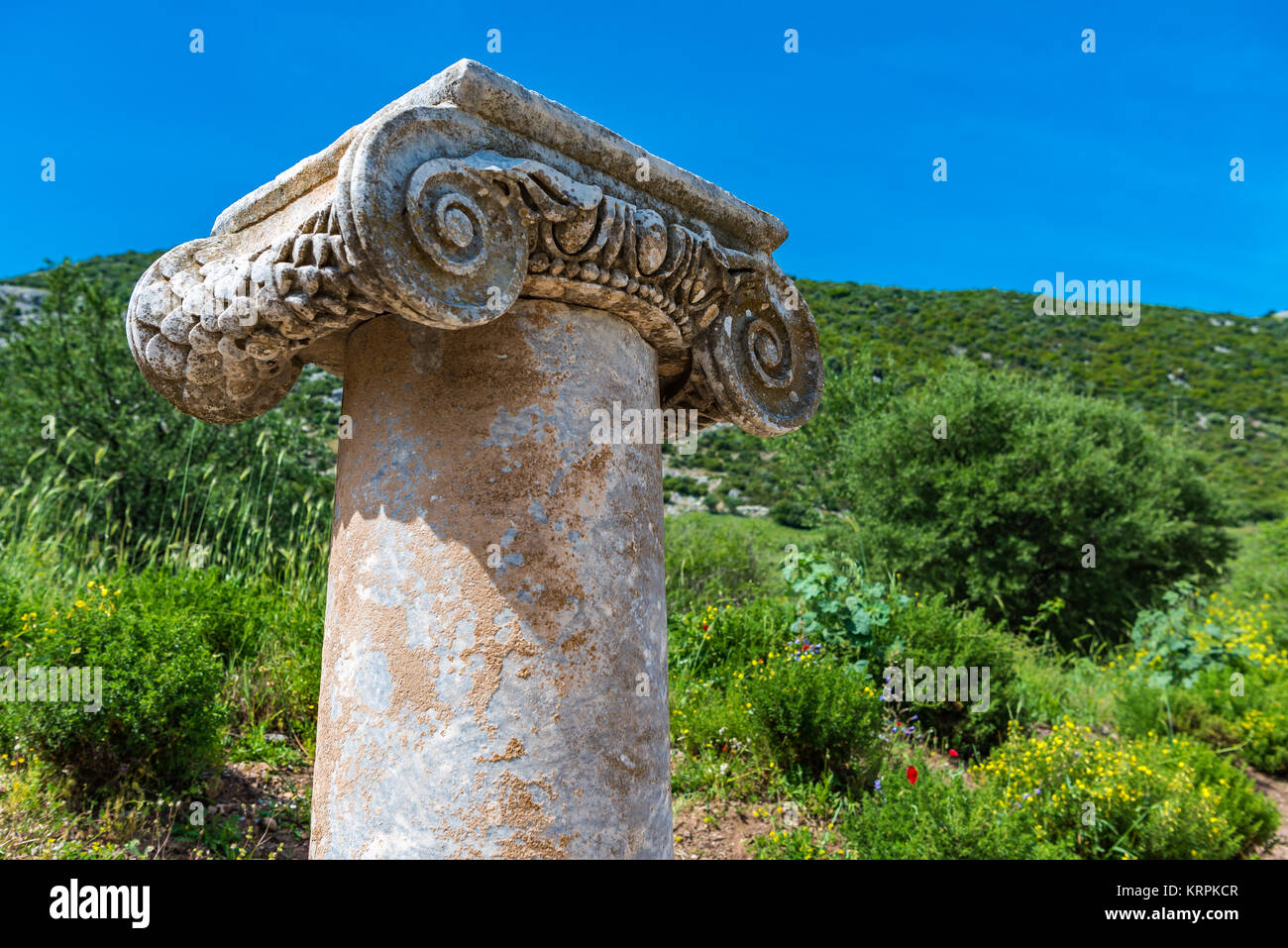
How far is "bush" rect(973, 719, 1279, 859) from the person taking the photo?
15.2ft

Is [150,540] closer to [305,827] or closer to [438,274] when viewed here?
[305,827]

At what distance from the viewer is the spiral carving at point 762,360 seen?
8.33 ft

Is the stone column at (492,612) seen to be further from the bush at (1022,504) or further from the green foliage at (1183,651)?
the bush at (1022,504)

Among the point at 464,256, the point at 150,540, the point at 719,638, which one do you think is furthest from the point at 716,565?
the point at 464,256

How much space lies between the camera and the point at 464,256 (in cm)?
187

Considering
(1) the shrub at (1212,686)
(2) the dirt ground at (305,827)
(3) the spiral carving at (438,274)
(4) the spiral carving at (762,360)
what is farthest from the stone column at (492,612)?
(1) the shrub at (1212,686)

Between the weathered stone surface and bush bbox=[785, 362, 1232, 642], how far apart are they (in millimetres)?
10183

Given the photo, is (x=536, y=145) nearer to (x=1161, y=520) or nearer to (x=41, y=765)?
(x=41, y=765)

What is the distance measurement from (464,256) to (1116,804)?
4.73 metres

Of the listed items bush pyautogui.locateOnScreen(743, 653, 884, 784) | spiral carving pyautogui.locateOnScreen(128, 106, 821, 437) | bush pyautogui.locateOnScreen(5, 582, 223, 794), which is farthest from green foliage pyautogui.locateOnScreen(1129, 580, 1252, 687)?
bush pyautogui.locateOnScreen(5, 582, 223, 794)

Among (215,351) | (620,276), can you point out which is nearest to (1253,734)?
(620,276)

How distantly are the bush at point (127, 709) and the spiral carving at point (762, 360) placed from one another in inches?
98.1

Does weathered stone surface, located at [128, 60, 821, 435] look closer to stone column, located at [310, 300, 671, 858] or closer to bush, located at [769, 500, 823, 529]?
stone column, located at [310, 300, 671, 858]
